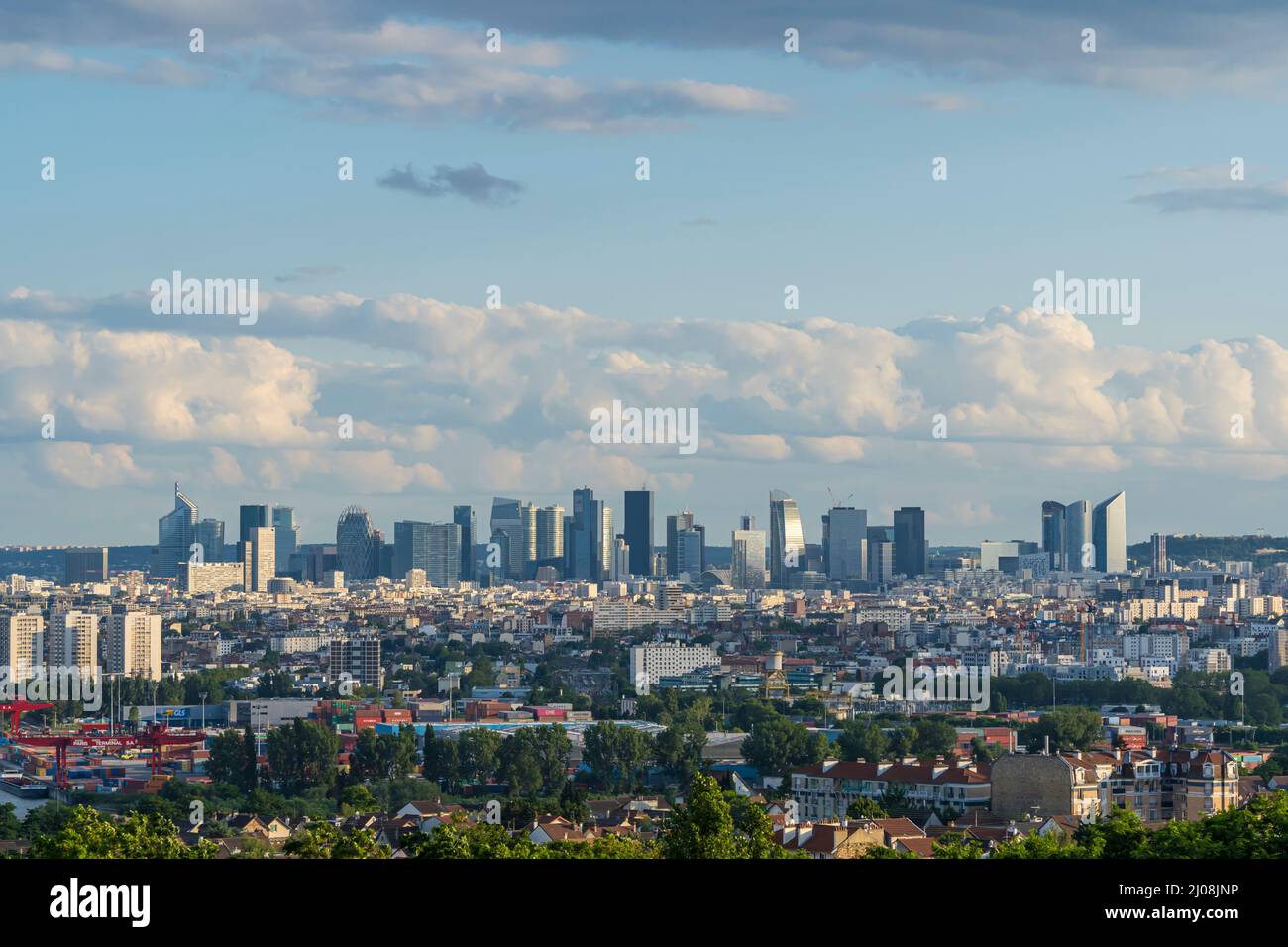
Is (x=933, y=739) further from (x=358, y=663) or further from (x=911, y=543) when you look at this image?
(x=911, y=543)

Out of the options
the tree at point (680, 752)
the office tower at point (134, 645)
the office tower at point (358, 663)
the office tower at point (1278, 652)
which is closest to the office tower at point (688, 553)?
the office tower at point (358, 663)

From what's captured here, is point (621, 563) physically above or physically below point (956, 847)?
above

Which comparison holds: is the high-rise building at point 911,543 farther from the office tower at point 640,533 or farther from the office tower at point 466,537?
the office tower at point 466,537

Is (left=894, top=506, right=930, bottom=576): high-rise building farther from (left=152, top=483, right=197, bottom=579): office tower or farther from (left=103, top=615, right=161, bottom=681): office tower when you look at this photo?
(left=103, top=615, right=161, bottom=681): office tower

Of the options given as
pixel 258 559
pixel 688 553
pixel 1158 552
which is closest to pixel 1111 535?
pixel 1158 552
